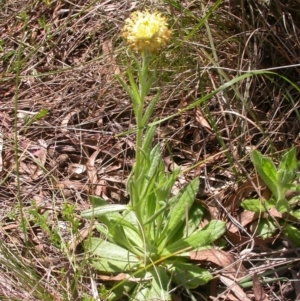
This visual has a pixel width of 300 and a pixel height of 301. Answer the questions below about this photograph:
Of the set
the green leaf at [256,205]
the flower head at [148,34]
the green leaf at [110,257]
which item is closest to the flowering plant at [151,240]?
the green leaf at [110,257]

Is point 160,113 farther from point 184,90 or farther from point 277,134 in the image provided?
point 277,134

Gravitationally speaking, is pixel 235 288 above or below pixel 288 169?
below

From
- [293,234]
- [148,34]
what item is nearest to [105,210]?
[148,34]

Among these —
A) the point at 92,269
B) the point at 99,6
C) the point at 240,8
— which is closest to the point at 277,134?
the point at 240,8

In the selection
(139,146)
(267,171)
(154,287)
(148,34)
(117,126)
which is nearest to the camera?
(148,34)

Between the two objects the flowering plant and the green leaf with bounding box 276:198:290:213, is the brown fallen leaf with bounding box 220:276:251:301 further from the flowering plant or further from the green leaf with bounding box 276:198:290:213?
the green leaf with bounding box 276:198:290:213

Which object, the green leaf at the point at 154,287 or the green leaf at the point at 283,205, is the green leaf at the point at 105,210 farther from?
the green leaf at the point at 283,205

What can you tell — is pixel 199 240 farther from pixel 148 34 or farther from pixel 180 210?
pixel 148 34
